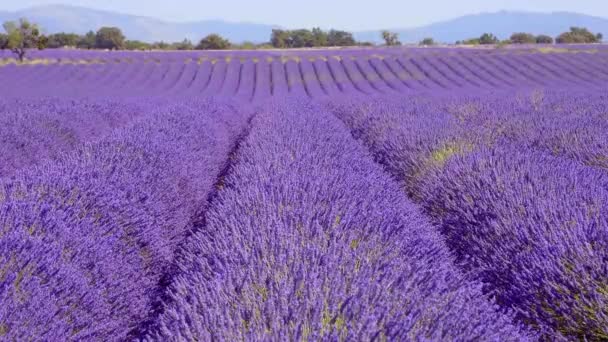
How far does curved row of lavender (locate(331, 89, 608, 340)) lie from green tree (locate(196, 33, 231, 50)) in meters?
36.7

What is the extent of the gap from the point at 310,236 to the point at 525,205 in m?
1.29

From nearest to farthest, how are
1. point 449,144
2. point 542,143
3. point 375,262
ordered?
1. point 375,262
2. point 449,144
3. point 542,143

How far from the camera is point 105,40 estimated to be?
45844 millimetres

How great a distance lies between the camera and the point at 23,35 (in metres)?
28.1

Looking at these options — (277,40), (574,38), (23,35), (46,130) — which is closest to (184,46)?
(277,40)

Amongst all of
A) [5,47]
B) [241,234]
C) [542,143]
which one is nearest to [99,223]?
[241,234]

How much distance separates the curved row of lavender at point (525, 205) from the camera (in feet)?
8.04

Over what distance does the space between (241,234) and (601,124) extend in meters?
4.64

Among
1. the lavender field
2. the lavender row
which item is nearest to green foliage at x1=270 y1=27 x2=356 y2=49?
the lavender row

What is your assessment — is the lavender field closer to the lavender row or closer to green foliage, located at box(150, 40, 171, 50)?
the lavender row

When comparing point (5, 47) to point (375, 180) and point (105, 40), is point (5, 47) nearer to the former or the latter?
point (105, 40)

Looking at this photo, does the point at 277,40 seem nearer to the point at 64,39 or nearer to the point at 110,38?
the point at 110,38

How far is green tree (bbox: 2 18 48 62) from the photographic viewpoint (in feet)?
90.2

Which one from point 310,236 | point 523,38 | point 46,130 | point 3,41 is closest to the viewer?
point 310,236
